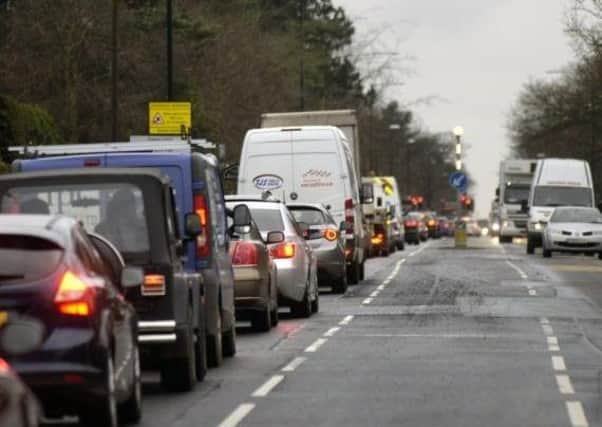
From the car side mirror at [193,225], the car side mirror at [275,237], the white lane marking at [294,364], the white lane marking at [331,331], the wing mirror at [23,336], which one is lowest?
the white lane marking at [331,331]

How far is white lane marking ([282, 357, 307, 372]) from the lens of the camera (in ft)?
62.9

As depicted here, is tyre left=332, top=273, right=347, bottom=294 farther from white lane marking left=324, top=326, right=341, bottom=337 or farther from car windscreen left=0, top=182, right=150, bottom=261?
car windscreen left=0, top=182, right=150, bottom=261

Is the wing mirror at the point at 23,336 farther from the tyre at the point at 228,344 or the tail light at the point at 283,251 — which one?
the tail light at the point at 283,251

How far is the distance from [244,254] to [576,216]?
3460cm

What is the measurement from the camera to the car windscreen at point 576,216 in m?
57.8

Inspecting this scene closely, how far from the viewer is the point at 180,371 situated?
16.7 meters

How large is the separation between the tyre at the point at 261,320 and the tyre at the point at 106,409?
1198cm

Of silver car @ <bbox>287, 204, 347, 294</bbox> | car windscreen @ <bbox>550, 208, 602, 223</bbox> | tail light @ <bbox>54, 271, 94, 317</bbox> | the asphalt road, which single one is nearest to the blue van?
the asphalt road

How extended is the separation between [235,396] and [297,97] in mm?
80898

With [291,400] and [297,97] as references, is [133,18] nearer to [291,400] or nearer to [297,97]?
[297,97]

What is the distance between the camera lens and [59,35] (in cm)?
5434

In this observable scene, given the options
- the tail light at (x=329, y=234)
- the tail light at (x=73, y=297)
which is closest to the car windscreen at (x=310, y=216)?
the tail light at (x=329, y=234)

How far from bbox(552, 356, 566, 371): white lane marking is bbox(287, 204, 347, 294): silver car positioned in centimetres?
1443

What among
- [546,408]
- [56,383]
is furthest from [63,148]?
[56,383]
